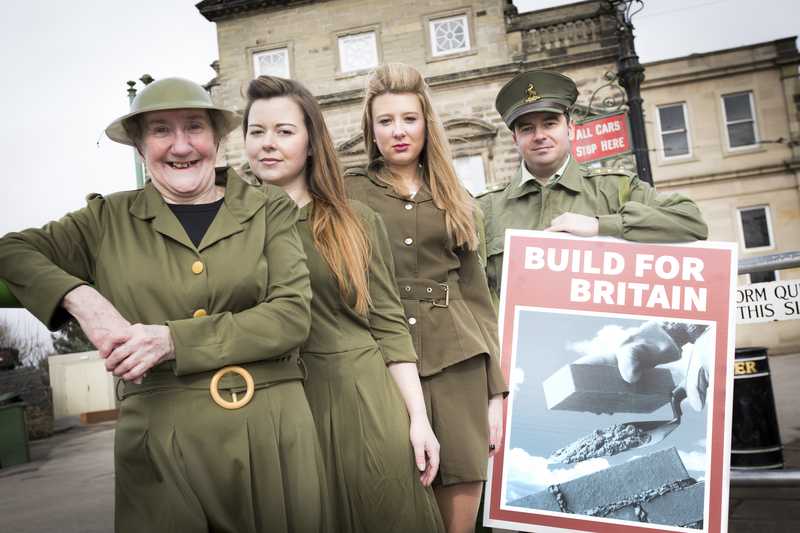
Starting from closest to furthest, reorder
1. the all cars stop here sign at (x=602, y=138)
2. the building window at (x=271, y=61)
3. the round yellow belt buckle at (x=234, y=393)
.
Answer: the round yellow belt buckle at (x=234, y=393), the all cars stop here sign at (x=602, y=138), the building window at (x=271, y=61)

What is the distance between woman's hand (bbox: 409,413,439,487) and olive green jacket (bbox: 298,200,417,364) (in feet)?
0.63

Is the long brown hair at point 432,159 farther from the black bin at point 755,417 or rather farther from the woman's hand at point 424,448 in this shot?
the black bin at point 755,417

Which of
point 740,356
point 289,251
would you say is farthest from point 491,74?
point 289,251

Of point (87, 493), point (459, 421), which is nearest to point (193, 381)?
point (459, 421)

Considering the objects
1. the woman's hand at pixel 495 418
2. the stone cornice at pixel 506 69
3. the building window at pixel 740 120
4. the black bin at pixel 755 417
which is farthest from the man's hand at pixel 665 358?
the building window at pixel 740 120

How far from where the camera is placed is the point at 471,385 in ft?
8.44

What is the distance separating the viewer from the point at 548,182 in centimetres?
315

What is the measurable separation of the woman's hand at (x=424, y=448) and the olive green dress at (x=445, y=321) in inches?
14.5

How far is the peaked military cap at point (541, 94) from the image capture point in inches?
122

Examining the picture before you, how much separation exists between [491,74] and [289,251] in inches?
701

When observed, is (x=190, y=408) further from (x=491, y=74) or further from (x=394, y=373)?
(x=491, y=74)

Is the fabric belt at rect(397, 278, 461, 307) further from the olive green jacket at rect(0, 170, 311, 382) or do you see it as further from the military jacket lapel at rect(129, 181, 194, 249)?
the military jacket lapel at rect(129, 181, 194, 249)

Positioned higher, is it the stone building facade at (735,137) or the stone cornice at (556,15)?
the stone cornice at (556,15)

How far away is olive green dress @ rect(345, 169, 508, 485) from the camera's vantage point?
249 cm
